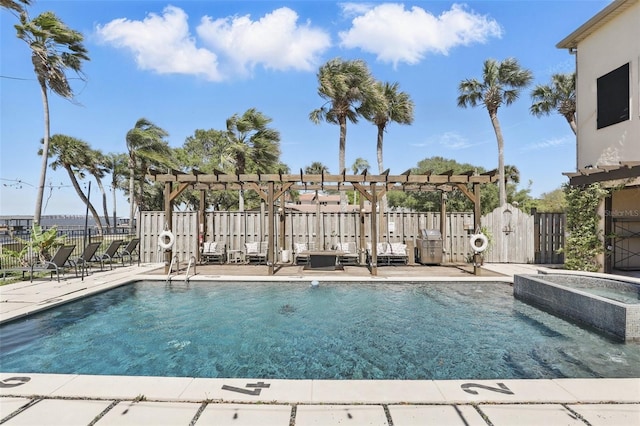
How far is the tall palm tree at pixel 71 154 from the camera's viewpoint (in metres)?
23.0

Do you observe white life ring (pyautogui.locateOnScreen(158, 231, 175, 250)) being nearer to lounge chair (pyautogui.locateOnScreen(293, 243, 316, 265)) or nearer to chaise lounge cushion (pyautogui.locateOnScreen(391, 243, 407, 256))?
lounge chair (pyautogui.locateOnScreen(293, 243, 316, 265))

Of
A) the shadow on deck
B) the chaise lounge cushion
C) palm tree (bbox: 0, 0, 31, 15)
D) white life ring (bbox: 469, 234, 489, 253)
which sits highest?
palm tree (bbox: 0, 0, 31, 15)

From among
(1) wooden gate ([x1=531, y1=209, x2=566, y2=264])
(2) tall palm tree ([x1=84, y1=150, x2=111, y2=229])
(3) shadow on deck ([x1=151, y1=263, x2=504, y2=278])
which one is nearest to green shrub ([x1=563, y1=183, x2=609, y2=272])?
(1) wooden gate ([x1=531, y1=209, x2=566, y2=264])

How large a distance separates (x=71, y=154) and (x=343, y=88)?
20.0 metres

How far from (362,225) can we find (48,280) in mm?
9513

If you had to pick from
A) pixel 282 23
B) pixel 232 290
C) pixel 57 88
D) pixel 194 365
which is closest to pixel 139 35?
pixel 57 88

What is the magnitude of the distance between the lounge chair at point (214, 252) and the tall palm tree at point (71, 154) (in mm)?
15214

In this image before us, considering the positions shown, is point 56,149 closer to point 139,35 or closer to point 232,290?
point 139,35

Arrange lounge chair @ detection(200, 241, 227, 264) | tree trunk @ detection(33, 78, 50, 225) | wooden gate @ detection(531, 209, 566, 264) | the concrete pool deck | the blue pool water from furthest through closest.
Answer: wooden gate @ detection(531, 209, 566, 264) → lounge chair @ detection(200, 241, 227, 264) → tree trunk @ detection(33, 78, 50, 225) → the blue pool water → the concrete pool deck

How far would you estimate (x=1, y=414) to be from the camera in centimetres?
272

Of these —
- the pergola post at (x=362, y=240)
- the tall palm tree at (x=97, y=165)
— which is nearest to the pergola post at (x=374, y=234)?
the pergola post at (x=362, y=240)

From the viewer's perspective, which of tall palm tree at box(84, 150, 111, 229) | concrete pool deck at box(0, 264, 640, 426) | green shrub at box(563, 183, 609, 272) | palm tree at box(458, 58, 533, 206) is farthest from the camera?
tall palm tree at box(84, 150, 111, 229)

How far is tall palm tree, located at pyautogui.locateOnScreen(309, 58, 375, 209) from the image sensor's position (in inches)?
643

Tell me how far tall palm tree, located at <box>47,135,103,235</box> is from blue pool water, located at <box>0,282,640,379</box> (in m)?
20.8
